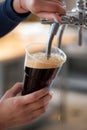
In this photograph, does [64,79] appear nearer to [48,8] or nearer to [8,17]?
[8,17]

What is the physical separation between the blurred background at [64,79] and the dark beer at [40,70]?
24.0 inches

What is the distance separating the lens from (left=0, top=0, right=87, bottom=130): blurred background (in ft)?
4.09

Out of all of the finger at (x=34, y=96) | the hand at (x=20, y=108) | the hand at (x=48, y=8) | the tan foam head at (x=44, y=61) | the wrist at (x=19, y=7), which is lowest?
the hand at (x=20, y=108)

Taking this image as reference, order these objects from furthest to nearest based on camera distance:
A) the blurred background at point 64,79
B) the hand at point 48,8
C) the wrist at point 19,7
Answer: the blurred background at point 64,79, the wrist at point 19,7, the hand at point 48,8

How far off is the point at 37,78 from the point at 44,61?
1.4 inches

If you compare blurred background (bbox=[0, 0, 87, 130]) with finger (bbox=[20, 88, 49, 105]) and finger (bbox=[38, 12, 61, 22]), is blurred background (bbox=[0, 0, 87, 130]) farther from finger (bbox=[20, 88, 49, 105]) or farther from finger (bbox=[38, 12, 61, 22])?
finger (bbox=[38, 12, 61, 22])

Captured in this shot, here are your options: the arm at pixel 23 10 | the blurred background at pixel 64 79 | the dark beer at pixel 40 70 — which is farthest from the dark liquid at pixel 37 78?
the blurred background at pixel 64 79

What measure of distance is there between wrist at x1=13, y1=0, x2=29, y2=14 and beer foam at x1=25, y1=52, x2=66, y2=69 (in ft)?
0.42

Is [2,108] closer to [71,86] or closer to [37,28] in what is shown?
[71,86]

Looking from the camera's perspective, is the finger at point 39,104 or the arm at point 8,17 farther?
the arm at point 8,17

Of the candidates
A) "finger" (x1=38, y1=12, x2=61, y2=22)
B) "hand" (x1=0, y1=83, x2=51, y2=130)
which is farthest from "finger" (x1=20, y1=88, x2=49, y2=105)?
"finger" (x1=38, y1=12, x2=61, y2=22)

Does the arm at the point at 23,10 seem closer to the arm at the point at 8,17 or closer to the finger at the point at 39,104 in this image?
the arm at the point at 8,17

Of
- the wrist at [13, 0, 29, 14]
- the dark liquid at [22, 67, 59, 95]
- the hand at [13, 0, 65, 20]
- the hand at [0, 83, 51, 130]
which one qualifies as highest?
the hand at [13, 0, 65, 20]

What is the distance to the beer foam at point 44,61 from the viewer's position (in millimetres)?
575
